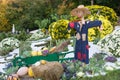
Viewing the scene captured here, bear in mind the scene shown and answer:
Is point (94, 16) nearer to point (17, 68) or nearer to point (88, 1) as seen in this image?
point (17, 68)

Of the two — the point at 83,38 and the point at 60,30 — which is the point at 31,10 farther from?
the point at 83,38

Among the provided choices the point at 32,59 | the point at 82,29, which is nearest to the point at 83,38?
the point at 82,29

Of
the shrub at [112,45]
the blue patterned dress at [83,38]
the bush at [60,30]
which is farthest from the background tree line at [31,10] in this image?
the blue patterned dress at [83,38]

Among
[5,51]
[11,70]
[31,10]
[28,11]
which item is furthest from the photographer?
[28,11]

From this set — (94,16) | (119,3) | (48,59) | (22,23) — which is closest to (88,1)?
(119,3)

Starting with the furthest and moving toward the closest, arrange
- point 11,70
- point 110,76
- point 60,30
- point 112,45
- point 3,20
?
1. point 3,20
2. point 60,30
3. point 112,45
4. point 11,70
5. point 110,76

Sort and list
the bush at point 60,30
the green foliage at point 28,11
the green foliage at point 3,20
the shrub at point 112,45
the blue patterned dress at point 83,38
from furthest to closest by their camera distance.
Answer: the green foliage at point 3,20
the green foliage at point 28,11
the bush at point 60,30
the shrub at point 112,45
the blue patterned dress at point 83,38

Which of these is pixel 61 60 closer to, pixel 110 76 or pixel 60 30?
pixel 110 76

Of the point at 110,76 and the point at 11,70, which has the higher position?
the point at 11,70

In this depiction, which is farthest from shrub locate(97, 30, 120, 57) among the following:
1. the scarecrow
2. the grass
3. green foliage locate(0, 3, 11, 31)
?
green foliage locate(0, 3, 11, 31)

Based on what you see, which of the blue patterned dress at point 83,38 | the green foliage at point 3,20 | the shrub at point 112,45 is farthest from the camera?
the green foliage at point 3,20

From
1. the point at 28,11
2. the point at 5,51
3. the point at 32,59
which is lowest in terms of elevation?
the point at 5,51

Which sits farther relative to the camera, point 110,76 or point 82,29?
point 82,29

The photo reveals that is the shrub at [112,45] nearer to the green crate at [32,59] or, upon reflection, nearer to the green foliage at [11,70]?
the green crate at [32,59]
